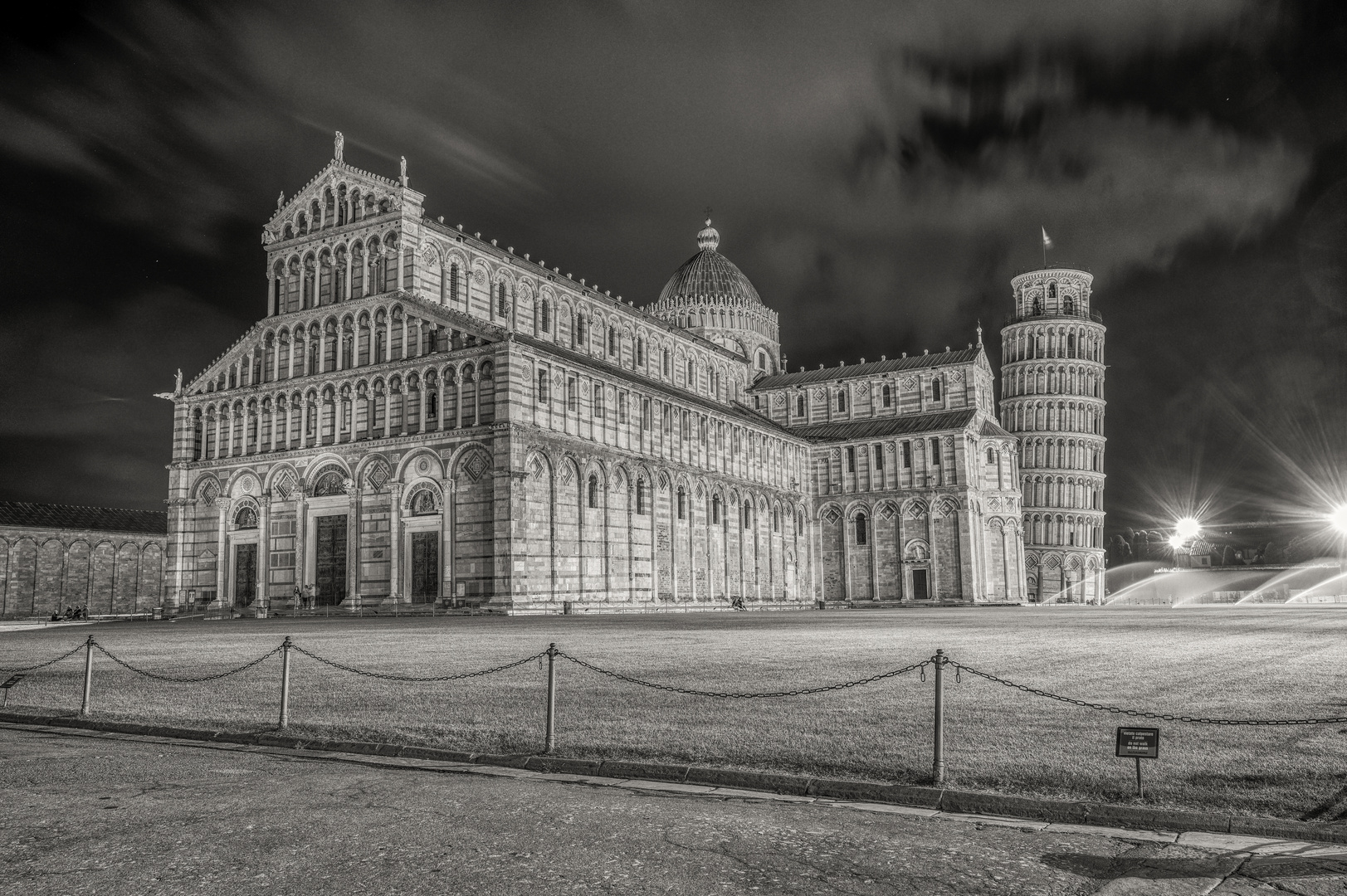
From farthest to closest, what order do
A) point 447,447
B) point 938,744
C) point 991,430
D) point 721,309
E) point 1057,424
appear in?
point 1057,424
point 721,309
point 991,430
point 447,447
point 938,744

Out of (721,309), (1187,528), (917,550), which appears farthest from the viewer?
(1187,528)

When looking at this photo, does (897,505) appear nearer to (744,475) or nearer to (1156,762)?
(744,475)

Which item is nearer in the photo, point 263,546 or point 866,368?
point 263,546

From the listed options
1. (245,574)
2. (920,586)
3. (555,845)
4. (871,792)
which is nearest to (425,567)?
(245,574)

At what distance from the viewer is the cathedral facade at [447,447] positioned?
47.8 metres

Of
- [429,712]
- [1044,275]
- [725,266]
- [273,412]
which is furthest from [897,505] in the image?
[429,712]

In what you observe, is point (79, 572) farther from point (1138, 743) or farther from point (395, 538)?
point (1138, 743)

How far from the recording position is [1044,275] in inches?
3819

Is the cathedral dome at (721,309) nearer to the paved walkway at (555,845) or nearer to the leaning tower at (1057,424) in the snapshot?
the leaning tower at (1057,424)

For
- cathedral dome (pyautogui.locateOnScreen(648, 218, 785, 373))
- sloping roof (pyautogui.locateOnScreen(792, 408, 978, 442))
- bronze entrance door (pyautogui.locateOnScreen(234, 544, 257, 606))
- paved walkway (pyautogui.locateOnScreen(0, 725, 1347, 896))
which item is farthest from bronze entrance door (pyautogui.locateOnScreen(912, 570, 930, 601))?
paved walkway (pyautogui.locateOnScreen(0, 725, 1347, 896))

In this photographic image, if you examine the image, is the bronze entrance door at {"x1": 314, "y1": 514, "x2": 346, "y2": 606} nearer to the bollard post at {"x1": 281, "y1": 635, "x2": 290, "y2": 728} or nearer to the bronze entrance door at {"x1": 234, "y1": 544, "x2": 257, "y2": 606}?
the bronze entrance door at {"x1": 234, "y1": 544, "x2": 257, "y2": 606}

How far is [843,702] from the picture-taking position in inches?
574

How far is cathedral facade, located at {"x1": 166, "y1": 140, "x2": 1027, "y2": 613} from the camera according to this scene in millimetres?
47812

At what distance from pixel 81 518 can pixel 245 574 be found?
92.6 ft
